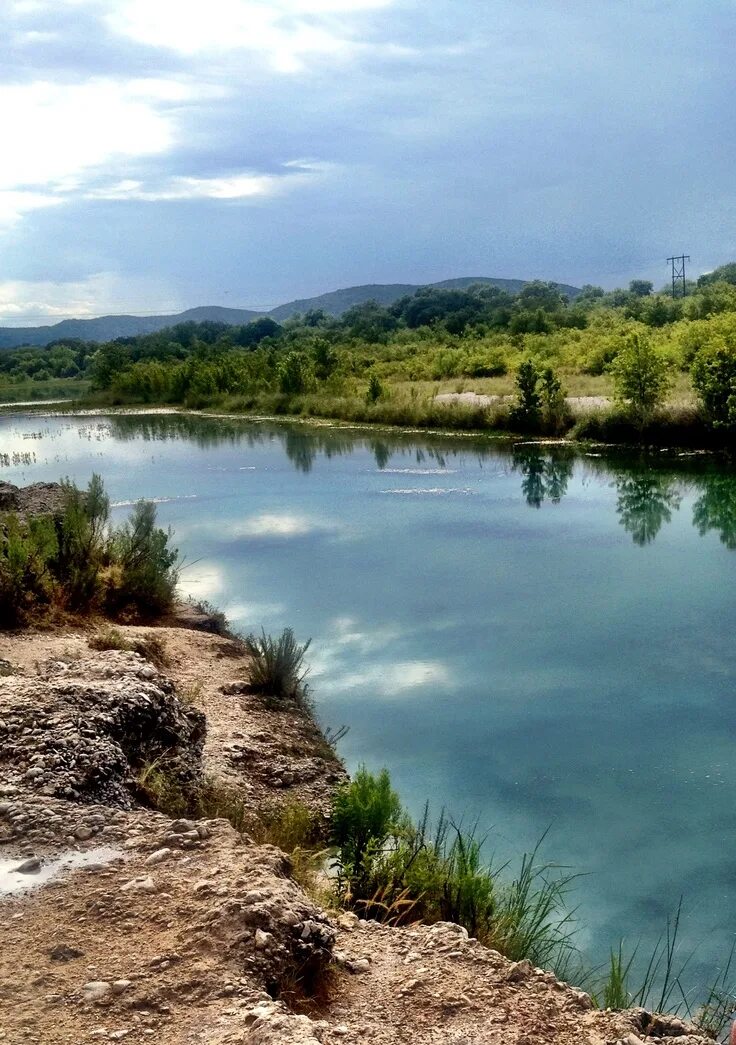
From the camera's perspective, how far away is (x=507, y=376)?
33156 millimetres

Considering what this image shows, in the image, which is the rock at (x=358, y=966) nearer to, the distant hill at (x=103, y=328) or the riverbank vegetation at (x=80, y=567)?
the riverbank vegetation at (x=80, y=567)

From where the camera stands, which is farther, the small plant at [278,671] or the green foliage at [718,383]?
the green foliage at [718,383]

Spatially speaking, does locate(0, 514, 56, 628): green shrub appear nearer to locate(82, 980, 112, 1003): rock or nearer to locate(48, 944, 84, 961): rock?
locate(48, 944, 84, 961): rock

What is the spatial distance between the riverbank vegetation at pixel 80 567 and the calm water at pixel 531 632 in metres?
1.18

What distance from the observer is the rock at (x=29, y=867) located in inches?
152

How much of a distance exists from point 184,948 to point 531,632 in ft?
22.6

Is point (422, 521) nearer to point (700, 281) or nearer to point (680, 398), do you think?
point (680, 398)

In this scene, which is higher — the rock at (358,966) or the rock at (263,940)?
the rock at (263,940)

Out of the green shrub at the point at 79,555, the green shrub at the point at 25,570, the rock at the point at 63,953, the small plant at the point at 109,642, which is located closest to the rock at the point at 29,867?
the rock at the point at 63,953

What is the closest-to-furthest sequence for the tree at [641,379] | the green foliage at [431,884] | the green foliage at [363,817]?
the green foliage at [431,884] → the green foliage at [363,817] → the tree at [641,379]

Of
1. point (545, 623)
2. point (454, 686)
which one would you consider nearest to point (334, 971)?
point (454, 686)

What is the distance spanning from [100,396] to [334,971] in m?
44.2

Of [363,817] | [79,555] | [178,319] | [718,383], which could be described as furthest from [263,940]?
[178,319]

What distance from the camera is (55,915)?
357 cm
